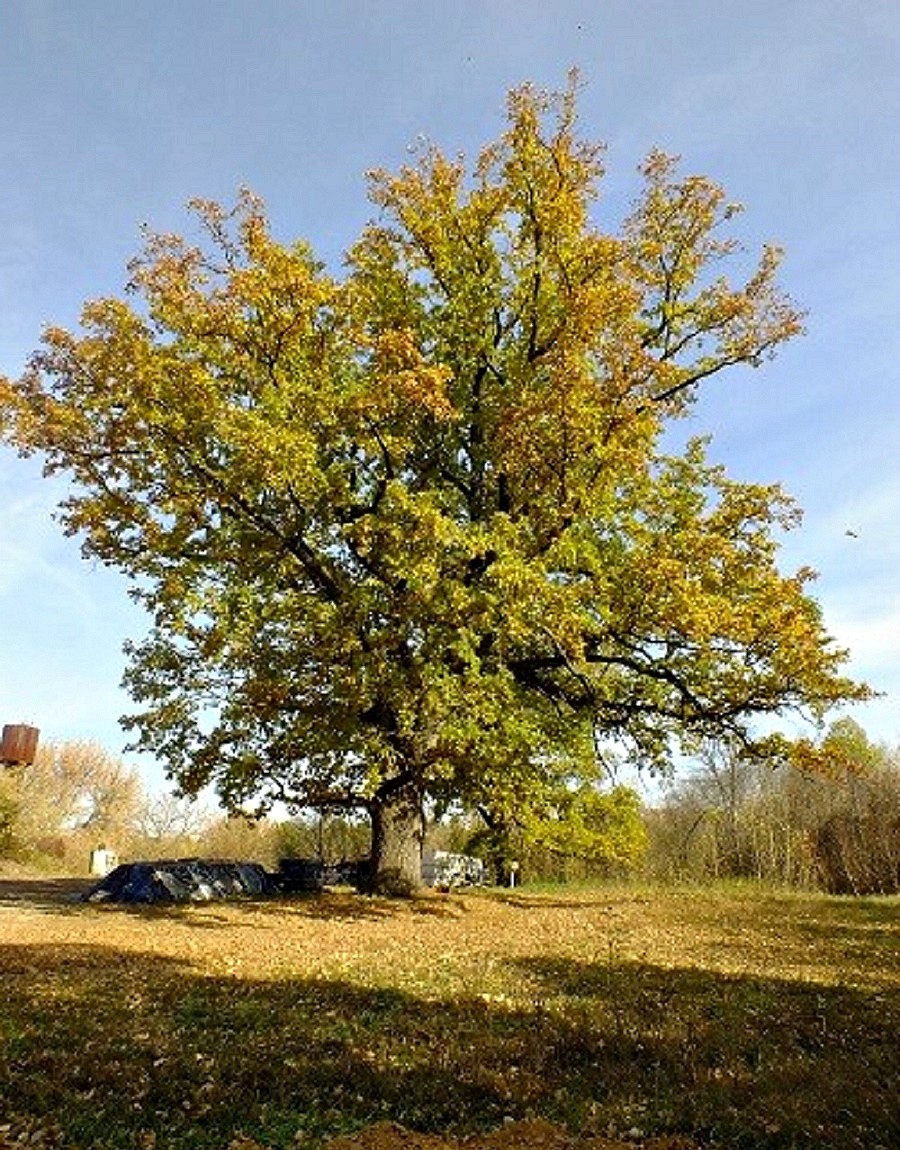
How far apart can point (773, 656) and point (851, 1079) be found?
32.6 feet

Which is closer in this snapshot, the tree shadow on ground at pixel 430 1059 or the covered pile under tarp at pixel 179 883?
the tree shadow on ground at pixel 430 1059

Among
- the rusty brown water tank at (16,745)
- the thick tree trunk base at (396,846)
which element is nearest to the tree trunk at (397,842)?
the thick tree trunk base at (396,846)

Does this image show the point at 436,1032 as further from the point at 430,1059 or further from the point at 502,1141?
the point at 502,1141

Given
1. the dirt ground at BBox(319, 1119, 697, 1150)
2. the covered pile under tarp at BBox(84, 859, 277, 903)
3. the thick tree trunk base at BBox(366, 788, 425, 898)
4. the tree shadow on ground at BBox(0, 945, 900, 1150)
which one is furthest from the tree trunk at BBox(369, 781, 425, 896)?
the dirt ground at BBox(319, 1119, 697, 1150)

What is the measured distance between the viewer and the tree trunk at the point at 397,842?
20141 mm

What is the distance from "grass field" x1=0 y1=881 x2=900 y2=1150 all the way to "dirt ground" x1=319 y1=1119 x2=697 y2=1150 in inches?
14.2

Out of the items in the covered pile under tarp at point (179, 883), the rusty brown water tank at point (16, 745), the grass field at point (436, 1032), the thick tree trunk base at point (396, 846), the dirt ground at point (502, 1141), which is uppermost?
the rusty brown water tank at point (16, 745)

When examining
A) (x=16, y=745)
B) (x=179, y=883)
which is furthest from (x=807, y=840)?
(x=16, y=745)

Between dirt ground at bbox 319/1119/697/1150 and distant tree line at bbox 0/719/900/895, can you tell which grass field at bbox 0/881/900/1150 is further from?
distant tree line at bbox 0/719/900/895

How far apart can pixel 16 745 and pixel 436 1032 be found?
42.0 meters

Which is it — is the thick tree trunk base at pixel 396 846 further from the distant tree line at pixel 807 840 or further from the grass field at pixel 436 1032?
the distant tree line at pixel 807 840

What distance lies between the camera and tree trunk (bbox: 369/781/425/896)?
20.1 metres

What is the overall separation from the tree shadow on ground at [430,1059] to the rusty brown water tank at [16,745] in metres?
37.2

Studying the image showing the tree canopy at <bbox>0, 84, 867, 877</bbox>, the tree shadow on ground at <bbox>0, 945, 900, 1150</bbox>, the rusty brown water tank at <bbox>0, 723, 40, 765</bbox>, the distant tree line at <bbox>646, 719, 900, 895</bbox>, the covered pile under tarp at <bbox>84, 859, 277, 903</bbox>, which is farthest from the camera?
the rusty brown water tank at <bbox>0, 723, 40, 765</bbox>
